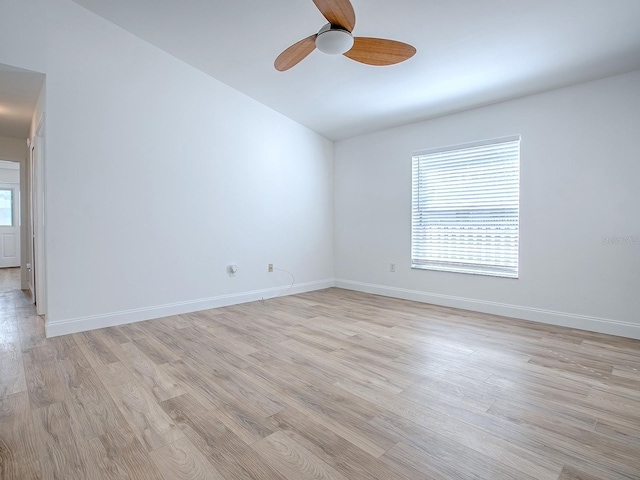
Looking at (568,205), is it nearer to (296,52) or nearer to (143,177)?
(296,52)

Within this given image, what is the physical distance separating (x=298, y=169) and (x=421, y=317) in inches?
111

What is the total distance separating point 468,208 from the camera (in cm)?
395

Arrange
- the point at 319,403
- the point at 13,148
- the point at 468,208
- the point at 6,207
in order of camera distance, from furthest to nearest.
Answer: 1. the point at 6,207
2. the point at 13,148
3. the point at 468,208
4. the point at 319,403

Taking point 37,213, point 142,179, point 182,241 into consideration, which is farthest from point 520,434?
point 37,213

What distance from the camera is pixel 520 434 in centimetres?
156

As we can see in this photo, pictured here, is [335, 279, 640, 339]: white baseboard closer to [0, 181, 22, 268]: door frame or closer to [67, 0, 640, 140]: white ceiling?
[67, 0, 640, 140]: white ceiling

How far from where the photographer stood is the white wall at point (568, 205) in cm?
294

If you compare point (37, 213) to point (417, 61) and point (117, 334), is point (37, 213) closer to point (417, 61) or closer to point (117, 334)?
point (117, 334)

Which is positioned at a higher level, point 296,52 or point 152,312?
point 296,52

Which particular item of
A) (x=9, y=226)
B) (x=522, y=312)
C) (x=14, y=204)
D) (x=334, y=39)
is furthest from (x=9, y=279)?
(x=522, y=312)

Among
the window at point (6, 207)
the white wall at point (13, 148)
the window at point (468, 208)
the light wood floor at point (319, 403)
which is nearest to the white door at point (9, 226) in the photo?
the window at point (6, 207)

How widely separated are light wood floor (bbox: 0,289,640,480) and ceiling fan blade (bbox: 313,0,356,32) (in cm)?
228

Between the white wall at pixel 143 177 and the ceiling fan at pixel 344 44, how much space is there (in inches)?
70.4

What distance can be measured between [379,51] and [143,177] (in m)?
2.69
